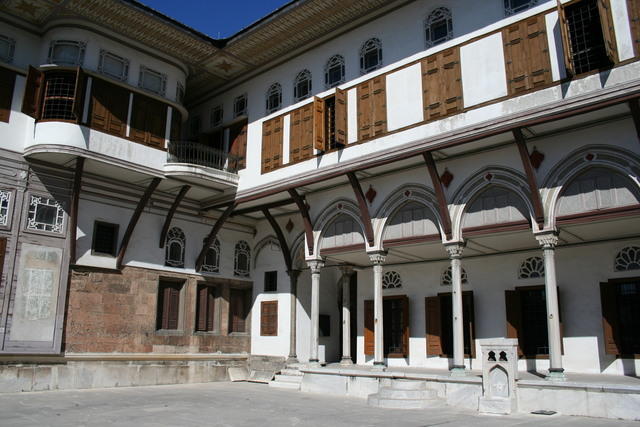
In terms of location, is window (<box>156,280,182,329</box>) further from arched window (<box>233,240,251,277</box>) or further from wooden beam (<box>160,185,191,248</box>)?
arched window (<box>233,240,251,277</box>)

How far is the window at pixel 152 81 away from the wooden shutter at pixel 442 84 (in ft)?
25.4

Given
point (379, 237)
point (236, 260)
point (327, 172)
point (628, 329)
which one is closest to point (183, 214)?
point (236, 260)

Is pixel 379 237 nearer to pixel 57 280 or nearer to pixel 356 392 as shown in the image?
pixel 356 392

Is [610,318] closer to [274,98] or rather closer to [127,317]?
[274,98]

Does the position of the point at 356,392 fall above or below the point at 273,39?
below

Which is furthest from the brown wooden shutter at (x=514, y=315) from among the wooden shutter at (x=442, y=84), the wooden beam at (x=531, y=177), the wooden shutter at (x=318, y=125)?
the wooden shutter at (x=318, y=125)

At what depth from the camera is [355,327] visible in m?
19.0

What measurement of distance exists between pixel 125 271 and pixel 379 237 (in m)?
7.15

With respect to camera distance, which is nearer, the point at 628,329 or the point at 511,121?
the point at 511,121

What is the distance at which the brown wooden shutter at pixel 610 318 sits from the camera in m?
12.6

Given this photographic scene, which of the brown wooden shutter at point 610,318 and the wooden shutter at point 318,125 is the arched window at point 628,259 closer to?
the brown wooden shutter at point 610,318

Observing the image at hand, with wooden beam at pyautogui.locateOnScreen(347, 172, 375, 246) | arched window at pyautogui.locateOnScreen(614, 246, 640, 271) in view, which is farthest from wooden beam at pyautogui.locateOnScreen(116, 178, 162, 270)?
arched window at pyautogui.locateOnScreen(614, 246, 640, 271)

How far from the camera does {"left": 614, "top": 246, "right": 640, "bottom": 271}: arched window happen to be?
42.1 feet

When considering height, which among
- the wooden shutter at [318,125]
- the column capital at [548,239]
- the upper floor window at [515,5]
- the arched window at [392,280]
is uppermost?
the upper floor window at [515,5]
